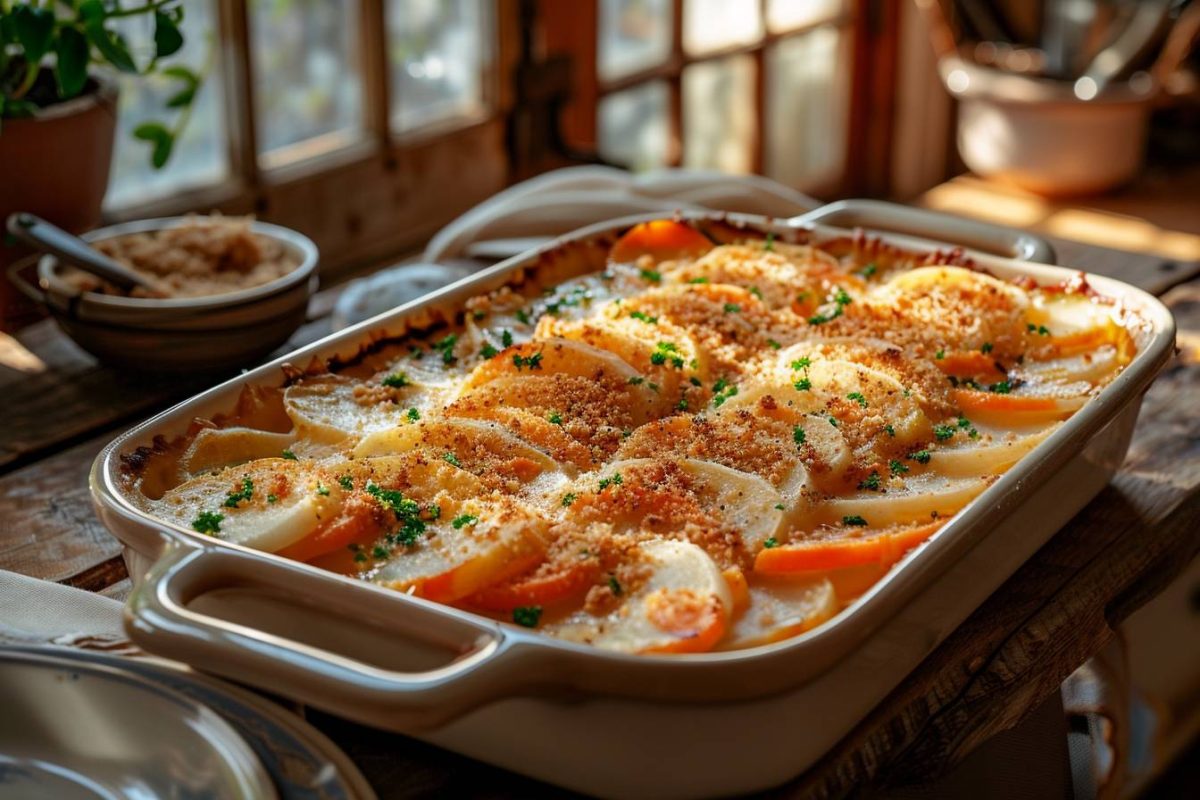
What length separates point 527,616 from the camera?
985mm

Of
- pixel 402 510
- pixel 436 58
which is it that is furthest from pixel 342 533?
pixel 436 58

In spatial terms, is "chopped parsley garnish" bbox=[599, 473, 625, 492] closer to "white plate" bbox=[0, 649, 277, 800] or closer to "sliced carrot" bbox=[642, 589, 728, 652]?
"sliced carrot" bbox=[642, 589, 728, 652]

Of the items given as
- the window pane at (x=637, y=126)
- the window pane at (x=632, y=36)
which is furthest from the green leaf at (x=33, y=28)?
the window pane at (x=637, y=126)

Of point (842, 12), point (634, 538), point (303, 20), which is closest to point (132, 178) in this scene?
point (303, 20)

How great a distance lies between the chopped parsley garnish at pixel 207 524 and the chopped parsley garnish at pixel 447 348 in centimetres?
42

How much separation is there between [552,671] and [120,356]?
2.92ft

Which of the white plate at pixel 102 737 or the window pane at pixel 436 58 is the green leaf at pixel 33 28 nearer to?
the white plate at pixel 102 737

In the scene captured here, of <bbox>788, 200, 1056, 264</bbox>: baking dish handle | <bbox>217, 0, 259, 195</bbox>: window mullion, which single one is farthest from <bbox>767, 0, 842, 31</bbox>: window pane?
→ <bbox>788, 200, 1056, 264</bbox>: baking dish handle

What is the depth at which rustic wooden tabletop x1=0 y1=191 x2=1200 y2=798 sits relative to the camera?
39.9 inches

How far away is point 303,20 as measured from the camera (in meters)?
2.60

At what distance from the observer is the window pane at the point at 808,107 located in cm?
388

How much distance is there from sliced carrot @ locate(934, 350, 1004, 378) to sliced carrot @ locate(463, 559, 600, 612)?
57 centimetres

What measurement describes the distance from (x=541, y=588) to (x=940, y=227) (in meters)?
0.93

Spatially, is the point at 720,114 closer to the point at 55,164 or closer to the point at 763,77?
the point at 763,77
